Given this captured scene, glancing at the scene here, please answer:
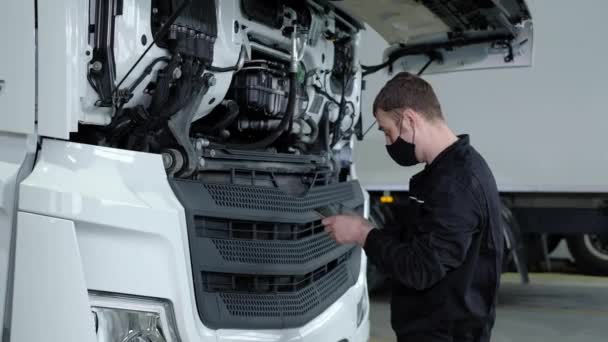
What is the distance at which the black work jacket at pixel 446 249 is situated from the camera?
1948mm

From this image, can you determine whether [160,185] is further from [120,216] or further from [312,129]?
[312,129]

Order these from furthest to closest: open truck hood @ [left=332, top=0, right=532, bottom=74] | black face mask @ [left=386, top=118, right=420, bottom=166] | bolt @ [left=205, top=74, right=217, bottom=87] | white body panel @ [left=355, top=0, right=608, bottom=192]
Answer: white body panel @ [left=355, top=0, right=608, bottom=192] → open truck hood @ [left=332, top=0, right=532, bottom=74] → bolt @ [left=205, top=74, right=217, bottom=87] → black face mask @ [left=386, top=118, right=420, bottom=166]

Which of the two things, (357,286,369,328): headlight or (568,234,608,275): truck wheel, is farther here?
(568,234,608,275): truck wheel

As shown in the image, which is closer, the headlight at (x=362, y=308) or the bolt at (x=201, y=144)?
the bolt at (x=201, y=144)

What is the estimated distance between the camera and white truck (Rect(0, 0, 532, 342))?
187 centimetres

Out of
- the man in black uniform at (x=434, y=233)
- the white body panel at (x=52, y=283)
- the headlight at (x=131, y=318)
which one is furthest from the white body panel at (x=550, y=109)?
the white body panel at (x=52, y=283)

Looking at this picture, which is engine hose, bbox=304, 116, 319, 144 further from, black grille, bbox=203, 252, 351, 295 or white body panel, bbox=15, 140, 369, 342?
white body panel, bbox=15, 140, 369, 342

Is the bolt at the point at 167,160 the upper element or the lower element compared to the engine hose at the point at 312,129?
lower

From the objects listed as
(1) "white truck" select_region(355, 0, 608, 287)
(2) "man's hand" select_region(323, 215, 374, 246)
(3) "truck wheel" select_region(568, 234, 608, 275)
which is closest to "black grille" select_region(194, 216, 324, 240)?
(2) "man's hand" select_region(323, 215, 374, 246)

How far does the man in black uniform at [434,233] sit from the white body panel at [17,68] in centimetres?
102

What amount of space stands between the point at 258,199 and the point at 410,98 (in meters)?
0.66

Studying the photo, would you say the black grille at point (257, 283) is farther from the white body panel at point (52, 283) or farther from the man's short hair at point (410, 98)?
the man's short hair at point (410, 98)

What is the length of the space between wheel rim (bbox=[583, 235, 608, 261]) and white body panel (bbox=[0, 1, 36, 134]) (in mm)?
6601

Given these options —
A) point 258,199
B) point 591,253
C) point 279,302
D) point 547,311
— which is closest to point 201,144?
point 258,199
